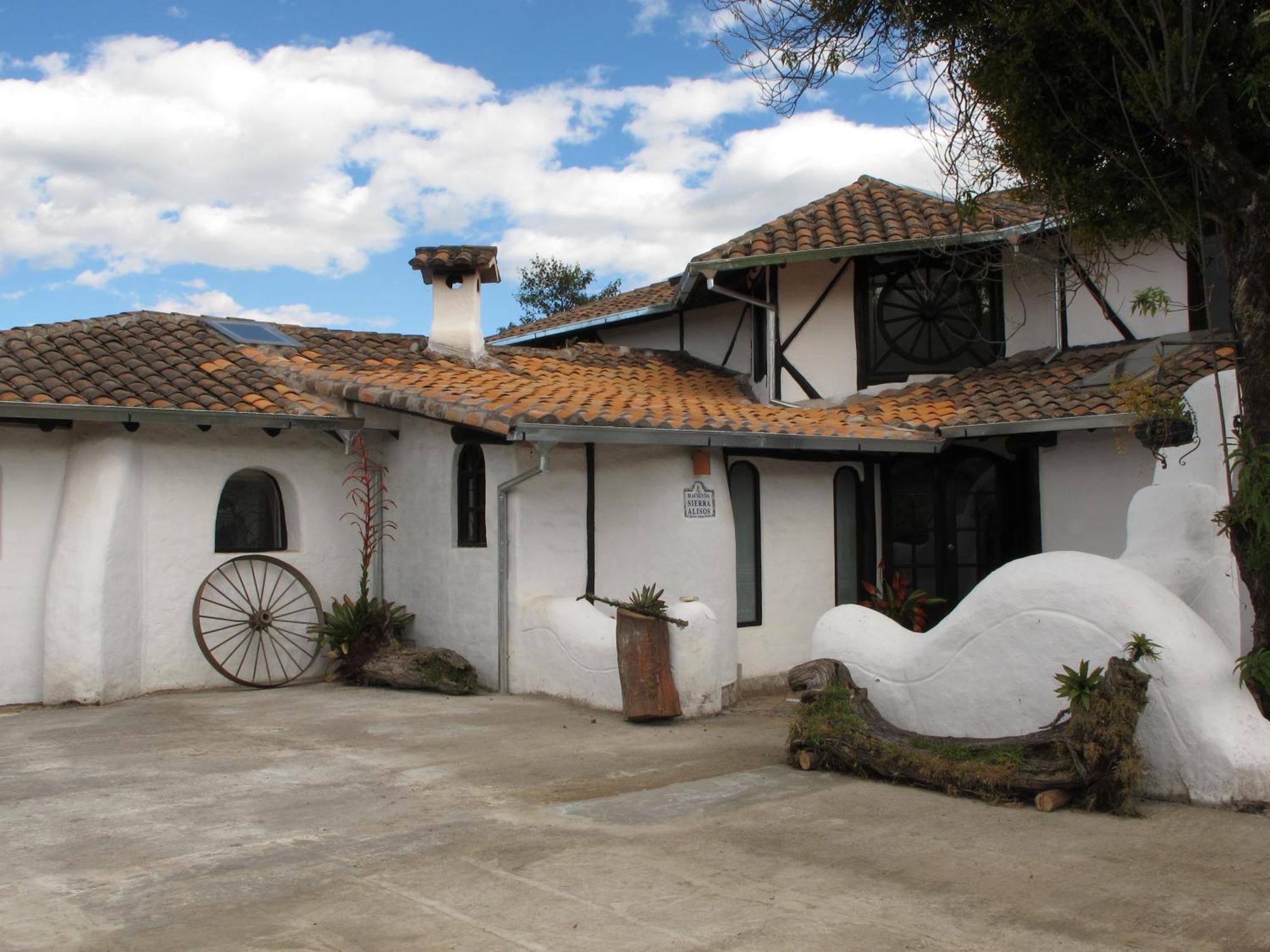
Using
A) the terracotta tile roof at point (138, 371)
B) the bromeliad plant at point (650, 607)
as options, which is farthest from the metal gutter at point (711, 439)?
the terracotta tile roof at point (138, 371)

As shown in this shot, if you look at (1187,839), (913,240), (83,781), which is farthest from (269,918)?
(913,240)

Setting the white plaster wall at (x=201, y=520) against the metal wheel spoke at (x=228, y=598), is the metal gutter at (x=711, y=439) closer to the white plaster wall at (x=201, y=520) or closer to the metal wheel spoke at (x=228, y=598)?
the white plaster wall at (x=201, y=520)

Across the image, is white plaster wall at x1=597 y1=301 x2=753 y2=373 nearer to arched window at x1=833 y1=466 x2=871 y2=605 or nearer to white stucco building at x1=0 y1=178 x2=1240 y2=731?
white stucco building at x1=0 y1=178 x2=1240 y2=731

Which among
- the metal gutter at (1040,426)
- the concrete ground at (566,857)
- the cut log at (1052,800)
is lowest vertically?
the concrete ground at (566,857)

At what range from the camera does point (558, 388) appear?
1202cm

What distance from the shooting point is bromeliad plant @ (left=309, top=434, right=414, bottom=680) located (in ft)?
38.3

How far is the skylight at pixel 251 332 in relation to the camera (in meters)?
13.6

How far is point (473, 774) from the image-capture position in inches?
291

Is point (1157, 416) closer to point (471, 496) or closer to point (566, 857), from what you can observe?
point (566, 857)

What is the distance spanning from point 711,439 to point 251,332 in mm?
6497

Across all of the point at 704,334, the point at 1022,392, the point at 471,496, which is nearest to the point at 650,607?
the point at 471,496

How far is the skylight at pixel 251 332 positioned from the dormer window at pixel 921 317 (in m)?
6.84

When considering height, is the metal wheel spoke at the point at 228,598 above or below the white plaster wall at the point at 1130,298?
below

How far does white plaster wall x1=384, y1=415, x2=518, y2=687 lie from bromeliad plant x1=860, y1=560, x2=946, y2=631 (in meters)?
3.97
